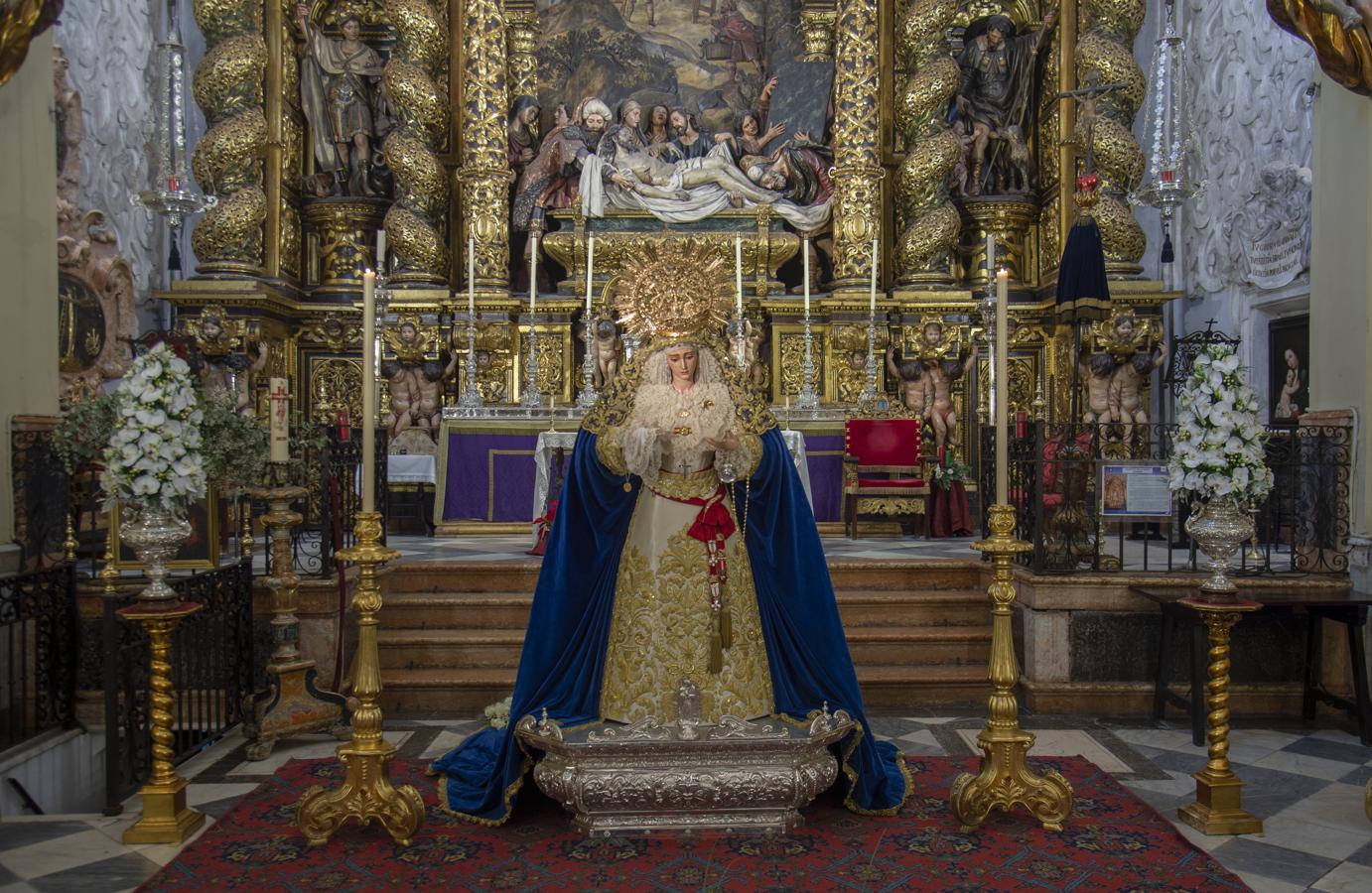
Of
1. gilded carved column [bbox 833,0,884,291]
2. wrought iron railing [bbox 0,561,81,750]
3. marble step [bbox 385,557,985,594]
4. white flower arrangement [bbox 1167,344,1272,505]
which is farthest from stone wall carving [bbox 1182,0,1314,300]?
wrought iron railing [bbox 0,561,81,750]

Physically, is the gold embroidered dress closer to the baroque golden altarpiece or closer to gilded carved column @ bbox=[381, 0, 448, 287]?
the baroque golden altarpiece

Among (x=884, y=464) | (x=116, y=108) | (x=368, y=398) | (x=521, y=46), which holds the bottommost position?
(x=884, y=464)

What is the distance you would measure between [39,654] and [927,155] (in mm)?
9269

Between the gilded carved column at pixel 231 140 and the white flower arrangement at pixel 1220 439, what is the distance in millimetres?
9134

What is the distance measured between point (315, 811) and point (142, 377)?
196cm

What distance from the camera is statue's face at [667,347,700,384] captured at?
459 cm

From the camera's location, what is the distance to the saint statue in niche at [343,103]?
1163 centimetres

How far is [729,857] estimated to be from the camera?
13.9 ft

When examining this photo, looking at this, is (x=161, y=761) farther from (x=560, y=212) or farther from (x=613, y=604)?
(x=560, y=212)

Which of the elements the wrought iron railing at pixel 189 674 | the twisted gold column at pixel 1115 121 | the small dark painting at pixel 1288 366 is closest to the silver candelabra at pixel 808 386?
the twisted gold column at pixel 1115 121

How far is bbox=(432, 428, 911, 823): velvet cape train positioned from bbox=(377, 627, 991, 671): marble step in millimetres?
2040

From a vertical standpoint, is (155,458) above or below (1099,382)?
below

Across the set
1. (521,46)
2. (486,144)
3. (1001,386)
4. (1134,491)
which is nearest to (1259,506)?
(1134,491)

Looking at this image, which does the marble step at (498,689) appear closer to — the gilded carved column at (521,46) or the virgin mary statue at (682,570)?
the virgin mary statue at (682,570)
